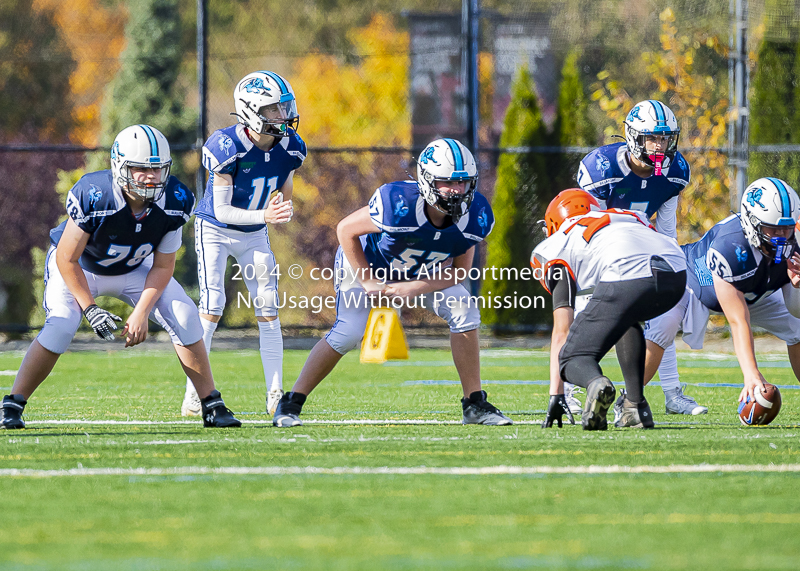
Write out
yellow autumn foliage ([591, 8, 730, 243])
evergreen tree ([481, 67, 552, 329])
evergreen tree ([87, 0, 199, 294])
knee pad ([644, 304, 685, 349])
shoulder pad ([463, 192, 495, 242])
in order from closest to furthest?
shoulder pad ([463, 192, 495, 242]) < knee pad ([644, 304, 685, 349]) < evergreen tree ([481, 67, 552, 329]) < yellow autumn foliage ([591, 8, 730, 243]) < evergreen tree ([87, 0, 199, 294])

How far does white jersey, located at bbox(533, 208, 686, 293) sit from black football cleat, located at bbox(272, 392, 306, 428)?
1311 mm

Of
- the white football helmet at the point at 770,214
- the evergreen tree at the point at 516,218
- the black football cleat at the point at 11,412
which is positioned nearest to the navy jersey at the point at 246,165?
the black football cleat at the point at 11,412

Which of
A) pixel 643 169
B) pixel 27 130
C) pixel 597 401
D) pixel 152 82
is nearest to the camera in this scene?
pixel 597 401

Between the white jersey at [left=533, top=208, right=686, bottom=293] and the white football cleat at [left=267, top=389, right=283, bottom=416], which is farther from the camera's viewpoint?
the white football cleat at [left=267, top=389, right=283, bottom=416]

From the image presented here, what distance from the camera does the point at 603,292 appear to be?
5090 millimetres

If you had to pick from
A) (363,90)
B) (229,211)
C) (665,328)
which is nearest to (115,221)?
(229,211)

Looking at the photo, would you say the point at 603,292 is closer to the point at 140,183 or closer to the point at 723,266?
the point at 723,266

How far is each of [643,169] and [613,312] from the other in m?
1.74

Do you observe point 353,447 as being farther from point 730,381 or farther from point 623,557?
point 730,381

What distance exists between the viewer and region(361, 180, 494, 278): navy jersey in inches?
215

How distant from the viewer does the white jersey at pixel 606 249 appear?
5.10 metres

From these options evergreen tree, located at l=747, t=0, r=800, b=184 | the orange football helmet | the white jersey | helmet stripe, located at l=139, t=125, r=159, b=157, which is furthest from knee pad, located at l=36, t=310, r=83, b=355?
evergreen tree, located at l=747, t=0, r=800, b=184

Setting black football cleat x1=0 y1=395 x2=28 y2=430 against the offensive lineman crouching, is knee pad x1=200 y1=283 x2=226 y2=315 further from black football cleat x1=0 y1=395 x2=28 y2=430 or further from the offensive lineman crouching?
the offensive lineman crouching

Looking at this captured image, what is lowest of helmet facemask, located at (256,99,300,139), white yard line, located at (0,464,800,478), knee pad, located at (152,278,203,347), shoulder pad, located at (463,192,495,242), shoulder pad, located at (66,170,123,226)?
white yard line, located at (0,464,800,478)
